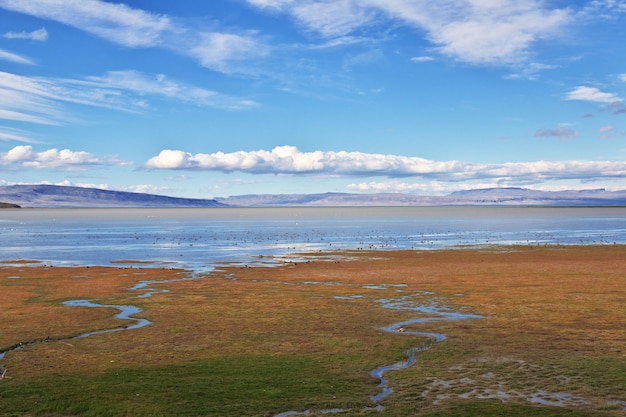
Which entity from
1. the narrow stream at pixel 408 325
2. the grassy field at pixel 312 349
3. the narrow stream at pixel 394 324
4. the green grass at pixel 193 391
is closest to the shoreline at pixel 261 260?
the grassy field at pixel 312 349

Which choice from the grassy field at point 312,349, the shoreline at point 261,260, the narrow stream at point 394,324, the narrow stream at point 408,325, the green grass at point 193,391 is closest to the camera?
the green grass at point 193,391

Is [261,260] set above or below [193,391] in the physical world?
below

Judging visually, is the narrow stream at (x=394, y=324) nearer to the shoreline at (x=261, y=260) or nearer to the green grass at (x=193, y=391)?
the green grass at (x=193, y=391)

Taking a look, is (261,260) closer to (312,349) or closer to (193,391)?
(312,349)

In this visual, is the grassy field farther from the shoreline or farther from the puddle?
the shoreline

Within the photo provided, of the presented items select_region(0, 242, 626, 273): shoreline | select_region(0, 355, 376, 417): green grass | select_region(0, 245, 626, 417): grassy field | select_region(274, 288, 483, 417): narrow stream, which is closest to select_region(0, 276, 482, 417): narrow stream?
select_region(274, 288, 483, 417): narrow stream

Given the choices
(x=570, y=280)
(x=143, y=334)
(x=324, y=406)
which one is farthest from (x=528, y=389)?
(x=570, y=280)

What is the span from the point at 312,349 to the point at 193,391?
8.64 meters

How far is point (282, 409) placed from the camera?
69.2 ft

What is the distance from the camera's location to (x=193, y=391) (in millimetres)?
22953

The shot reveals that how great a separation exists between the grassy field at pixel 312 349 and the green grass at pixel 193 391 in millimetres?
78

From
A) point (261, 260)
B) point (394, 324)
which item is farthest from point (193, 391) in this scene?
point (261, 260)

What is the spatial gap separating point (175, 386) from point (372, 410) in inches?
316

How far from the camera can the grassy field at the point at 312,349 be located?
21734 millimetres
